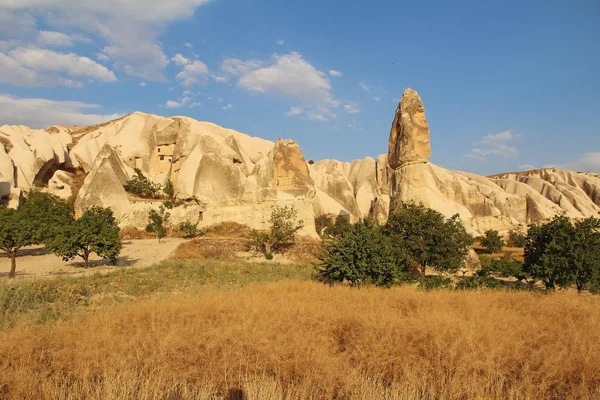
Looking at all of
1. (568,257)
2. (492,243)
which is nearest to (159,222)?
(568,257)

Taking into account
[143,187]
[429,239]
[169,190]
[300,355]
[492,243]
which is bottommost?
[492,243]

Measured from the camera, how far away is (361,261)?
10.1m

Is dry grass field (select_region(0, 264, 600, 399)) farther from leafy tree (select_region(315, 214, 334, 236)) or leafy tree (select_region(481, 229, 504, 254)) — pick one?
leafy tree (select_region(315, 214, 334, 236))

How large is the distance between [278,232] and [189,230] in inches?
261

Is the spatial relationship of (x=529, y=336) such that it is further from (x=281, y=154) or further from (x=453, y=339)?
(x=281, y=154)

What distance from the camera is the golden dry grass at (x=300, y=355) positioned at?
156 inches

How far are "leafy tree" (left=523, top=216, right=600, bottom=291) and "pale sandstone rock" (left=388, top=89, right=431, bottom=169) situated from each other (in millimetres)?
14844

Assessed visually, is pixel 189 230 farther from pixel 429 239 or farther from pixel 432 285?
pixel 432 285

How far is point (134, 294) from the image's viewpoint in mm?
9305

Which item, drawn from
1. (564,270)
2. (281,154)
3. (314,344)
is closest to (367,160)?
(281,154)

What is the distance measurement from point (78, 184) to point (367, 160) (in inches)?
1405

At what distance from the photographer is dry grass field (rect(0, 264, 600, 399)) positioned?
3.96 m

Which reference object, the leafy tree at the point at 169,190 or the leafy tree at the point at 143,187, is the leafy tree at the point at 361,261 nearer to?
the leafy tree at the point at 169,190

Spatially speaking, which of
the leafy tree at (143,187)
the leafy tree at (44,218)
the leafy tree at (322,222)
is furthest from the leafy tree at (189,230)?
the leafy tree at (322,222)
